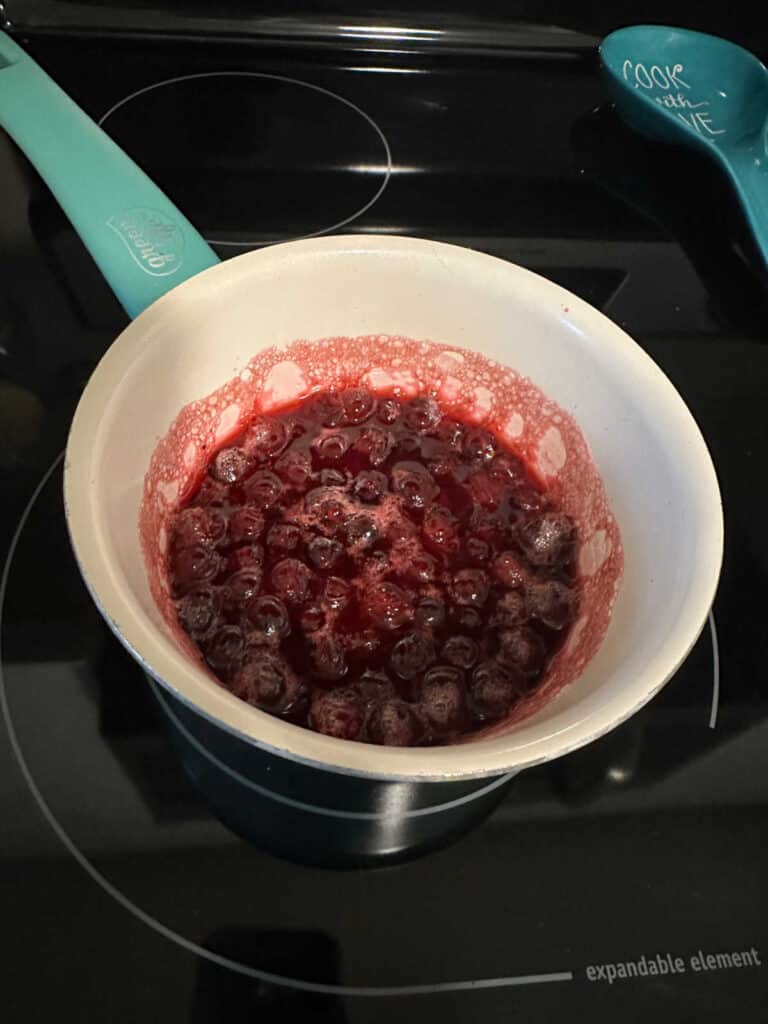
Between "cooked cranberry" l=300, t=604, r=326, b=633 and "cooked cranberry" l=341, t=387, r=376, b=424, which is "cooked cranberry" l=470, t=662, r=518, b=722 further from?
"cooked cranberry" l=341, t=387, r=376, b=424

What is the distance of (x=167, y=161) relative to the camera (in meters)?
1.20

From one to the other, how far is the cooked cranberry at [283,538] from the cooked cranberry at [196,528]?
0.05 metres

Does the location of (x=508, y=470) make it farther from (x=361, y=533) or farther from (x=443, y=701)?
(x=443, y=701)

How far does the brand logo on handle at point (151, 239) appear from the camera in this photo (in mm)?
890

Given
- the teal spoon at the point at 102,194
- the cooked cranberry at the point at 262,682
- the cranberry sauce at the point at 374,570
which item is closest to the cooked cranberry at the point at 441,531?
the cranberry sauce at the point at 374,570

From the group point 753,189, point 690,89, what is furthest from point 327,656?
point 690,89

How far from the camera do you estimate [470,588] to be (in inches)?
33.6

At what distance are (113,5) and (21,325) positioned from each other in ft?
1.81

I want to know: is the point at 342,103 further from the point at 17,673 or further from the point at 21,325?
the point at 17,673

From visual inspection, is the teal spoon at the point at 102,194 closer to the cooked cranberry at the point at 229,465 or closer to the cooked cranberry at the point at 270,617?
the cooked cranberry at the point at 229,465

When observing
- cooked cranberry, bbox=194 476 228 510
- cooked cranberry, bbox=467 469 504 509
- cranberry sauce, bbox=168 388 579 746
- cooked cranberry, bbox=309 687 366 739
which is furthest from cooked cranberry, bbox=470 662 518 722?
cooked cranberry, bbox=194 476 228 510

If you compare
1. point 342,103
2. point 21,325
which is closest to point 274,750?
point 21,325

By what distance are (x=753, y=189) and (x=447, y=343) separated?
0.59 metres

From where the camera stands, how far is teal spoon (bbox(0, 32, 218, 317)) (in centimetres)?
89
